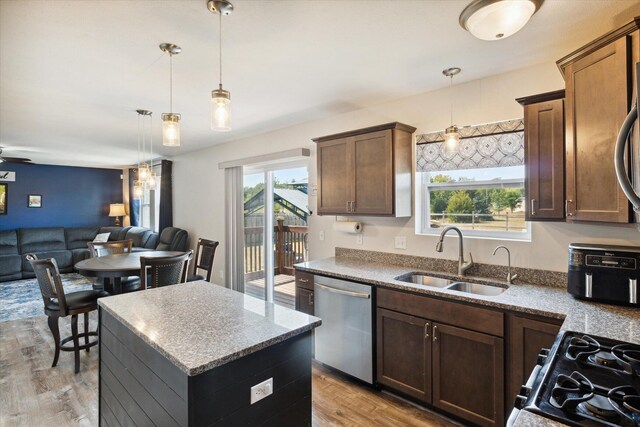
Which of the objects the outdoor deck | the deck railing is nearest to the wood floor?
the outdoor deck

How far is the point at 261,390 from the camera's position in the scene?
1.31 metres

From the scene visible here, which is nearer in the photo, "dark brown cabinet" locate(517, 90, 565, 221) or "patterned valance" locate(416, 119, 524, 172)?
"dark brown cabinet" locate(517, 90, 565, 221)

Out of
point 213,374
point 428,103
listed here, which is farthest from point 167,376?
point 428,103

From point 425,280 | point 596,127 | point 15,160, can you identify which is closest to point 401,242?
point 425,280

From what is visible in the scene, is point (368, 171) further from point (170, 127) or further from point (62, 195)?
point (62, 195)

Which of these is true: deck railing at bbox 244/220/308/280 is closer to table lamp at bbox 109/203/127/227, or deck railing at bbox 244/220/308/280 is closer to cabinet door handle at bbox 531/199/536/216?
cabinet door handle at bbox 531/199/536/216

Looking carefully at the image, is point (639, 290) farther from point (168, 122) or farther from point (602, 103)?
point (168, 122)

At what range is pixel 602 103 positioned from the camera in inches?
66.4

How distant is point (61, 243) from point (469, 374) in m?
8.31

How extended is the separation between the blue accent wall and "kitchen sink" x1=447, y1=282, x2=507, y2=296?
8522 millimetres

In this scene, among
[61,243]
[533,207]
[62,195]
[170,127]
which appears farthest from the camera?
[62,195]

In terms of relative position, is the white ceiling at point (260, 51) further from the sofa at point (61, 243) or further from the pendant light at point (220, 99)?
the sofa at point (61, 243)

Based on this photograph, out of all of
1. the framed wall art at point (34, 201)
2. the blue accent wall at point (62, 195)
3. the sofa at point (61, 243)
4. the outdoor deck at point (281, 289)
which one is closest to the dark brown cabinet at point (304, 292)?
the outdoor deck at point (281, 289)

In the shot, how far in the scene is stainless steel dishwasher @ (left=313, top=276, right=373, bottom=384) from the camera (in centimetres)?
258
